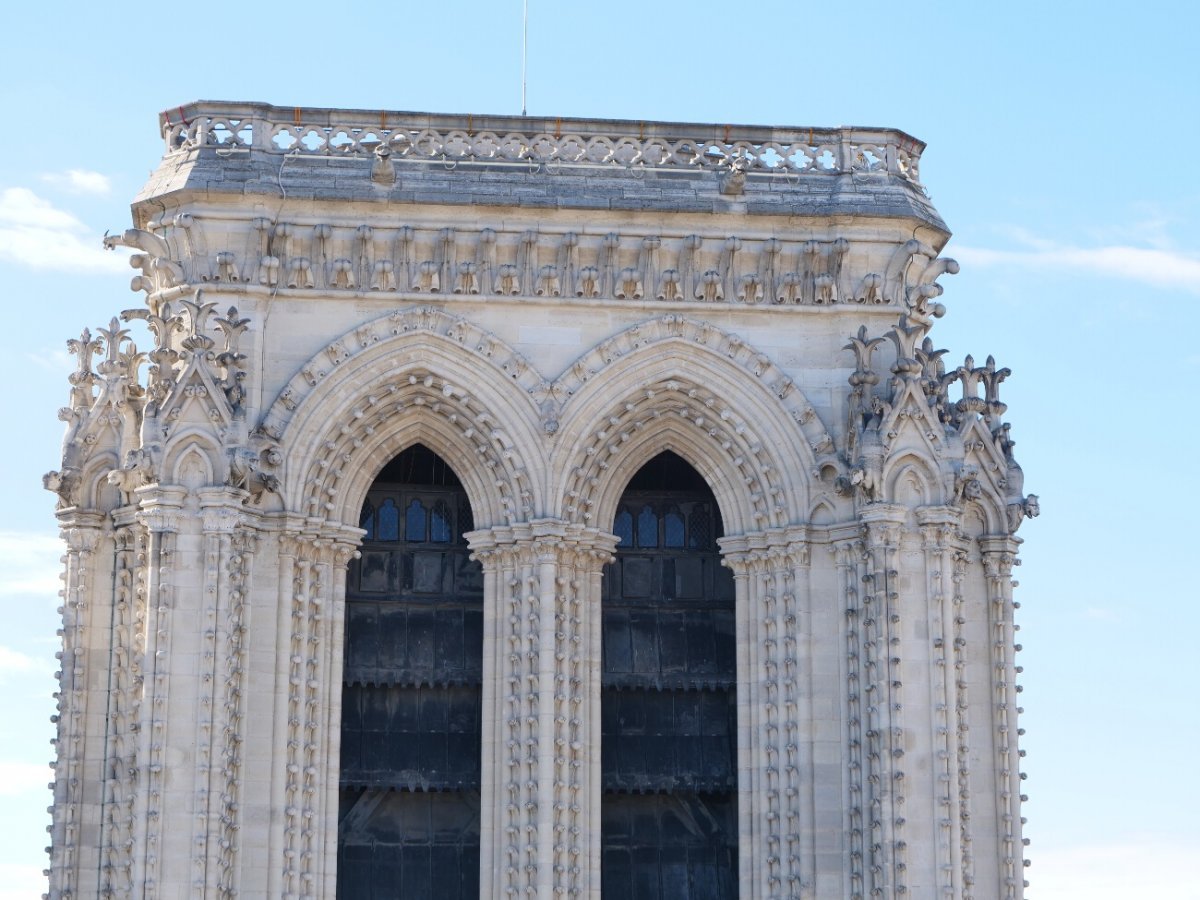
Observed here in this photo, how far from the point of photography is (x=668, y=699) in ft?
114

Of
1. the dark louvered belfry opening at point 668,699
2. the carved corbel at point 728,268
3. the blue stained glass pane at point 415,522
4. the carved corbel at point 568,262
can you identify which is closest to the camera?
the carved corbel at point 568,262

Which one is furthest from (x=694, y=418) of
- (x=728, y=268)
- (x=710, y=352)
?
(x=728, y=268)

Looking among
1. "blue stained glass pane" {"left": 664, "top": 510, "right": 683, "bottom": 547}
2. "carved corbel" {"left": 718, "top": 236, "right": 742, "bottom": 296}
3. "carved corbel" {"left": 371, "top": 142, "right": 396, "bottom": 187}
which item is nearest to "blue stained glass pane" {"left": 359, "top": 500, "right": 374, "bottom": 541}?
"blue stained glass pane" {"left": 664, "top": 510, "right": 683, "bottom": 547}

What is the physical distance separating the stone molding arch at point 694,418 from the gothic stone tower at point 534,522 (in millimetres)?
40

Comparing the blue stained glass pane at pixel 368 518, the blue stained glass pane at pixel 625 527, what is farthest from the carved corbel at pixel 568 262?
the blue stained glass pane at pixel 368 518

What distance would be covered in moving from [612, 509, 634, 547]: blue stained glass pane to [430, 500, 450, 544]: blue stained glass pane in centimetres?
198

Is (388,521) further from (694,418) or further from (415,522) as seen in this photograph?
(694,418)

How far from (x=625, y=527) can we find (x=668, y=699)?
216cm

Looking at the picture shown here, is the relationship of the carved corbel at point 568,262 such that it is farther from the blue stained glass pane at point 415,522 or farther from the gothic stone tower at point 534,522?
the blue stained glass pane at point 415,522

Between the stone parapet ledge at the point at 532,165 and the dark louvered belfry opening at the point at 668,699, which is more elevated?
the stone parapet ledge at the point at 532,165

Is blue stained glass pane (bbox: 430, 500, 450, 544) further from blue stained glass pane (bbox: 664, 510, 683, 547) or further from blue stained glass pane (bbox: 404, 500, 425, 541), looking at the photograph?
blue stained glass pane (bbox: 664, 510, 683, 547)

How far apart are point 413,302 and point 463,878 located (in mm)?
6519

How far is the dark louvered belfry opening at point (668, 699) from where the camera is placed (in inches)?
1345

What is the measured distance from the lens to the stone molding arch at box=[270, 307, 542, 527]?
3291 cm
